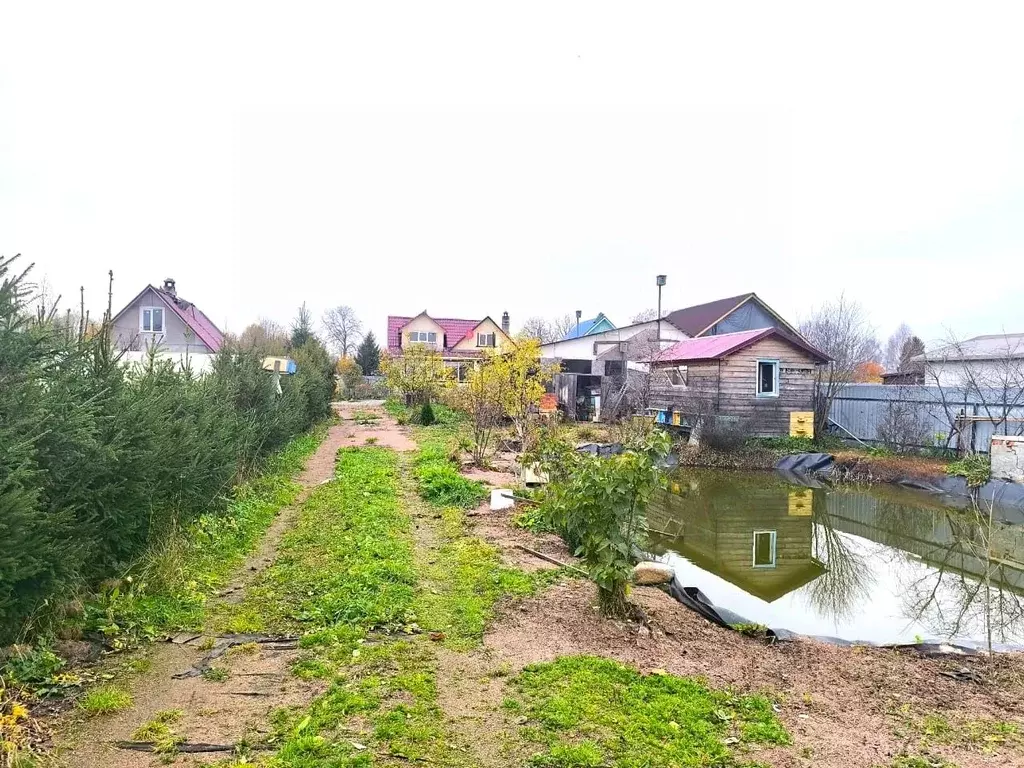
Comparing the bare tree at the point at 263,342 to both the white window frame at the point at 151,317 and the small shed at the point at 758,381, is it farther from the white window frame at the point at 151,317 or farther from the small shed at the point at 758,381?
the small shed at the point at 758,381

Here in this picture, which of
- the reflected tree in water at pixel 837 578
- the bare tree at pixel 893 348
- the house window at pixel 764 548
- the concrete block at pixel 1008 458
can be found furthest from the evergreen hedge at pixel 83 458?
the bare tree at pixel 893 348

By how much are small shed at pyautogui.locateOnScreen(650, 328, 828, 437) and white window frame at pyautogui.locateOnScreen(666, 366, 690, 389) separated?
40.5 inches

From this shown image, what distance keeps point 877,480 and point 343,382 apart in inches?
1454

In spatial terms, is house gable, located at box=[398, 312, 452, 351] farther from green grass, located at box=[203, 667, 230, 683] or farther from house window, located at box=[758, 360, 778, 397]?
green grass, located at box=[203, 667, 230, 683]

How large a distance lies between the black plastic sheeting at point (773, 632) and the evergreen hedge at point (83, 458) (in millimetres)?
5784

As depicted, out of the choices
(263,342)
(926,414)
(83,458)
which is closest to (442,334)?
(263,342)

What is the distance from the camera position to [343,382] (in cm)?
4653

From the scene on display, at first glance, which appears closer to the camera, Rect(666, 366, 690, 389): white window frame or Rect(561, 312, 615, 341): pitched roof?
Rect(666, 366, 690, 389): white window frame

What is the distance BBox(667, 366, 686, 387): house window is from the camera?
23359mm

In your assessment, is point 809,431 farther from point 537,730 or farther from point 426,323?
point 426,323

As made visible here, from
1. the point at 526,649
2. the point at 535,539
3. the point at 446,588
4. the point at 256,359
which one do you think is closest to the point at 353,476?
the point at 256,359

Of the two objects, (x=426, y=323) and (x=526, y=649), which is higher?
(x=426, y=323)

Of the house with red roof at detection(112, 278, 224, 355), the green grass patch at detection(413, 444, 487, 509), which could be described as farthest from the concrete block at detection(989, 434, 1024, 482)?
the house with red roof at detection(112, 278, 224, 355)

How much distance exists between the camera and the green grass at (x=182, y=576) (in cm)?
544
